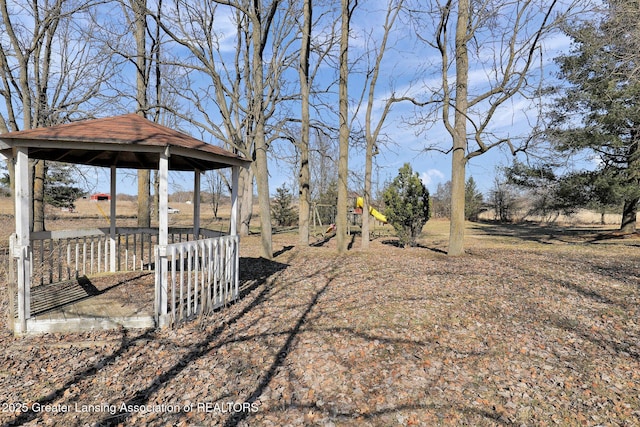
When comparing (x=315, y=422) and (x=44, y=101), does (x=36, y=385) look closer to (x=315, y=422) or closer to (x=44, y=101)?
(x=315, y=422)

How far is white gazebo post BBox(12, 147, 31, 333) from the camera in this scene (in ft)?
13.4

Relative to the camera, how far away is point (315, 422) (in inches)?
105

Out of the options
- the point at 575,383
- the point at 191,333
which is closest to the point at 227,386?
the point at 191,333

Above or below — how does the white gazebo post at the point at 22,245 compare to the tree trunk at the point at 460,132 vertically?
below

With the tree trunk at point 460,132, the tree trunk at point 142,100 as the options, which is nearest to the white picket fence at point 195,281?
the tree trunk at point 460,132

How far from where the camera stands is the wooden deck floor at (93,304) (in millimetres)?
4219

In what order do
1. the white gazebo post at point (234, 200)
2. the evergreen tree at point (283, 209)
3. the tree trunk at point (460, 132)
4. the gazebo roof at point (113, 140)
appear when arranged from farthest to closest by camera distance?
1. the evergreen tree at point (283, 209)
2. the tree trunk at point (460, 132)
3. the white gazebo post at point (234, 200)
4. the gazebo roof at point (113, 140)

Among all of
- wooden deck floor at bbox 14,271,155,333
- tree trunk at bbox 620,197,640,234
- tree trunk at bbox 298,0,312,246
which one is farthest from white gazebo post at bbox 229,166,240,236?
tree trunk at bbox 620,197,640,234

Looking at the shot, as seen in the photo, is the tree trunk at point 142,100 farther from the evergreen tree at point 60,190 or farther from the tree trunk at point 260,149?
the evergreen tree at point 60,190

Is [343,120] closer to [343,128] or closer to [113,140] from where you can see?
[343,128]

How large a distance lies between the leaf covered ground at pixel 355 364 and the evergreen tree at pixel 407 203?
7010 mm

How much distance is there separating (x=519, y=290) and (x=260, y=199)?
258 inches

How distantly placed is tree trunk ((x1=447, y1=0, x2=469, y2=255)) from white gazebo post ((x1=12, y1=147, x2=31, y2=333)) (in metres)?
9.15

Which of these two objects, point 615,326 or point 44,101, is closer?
point 615,326
